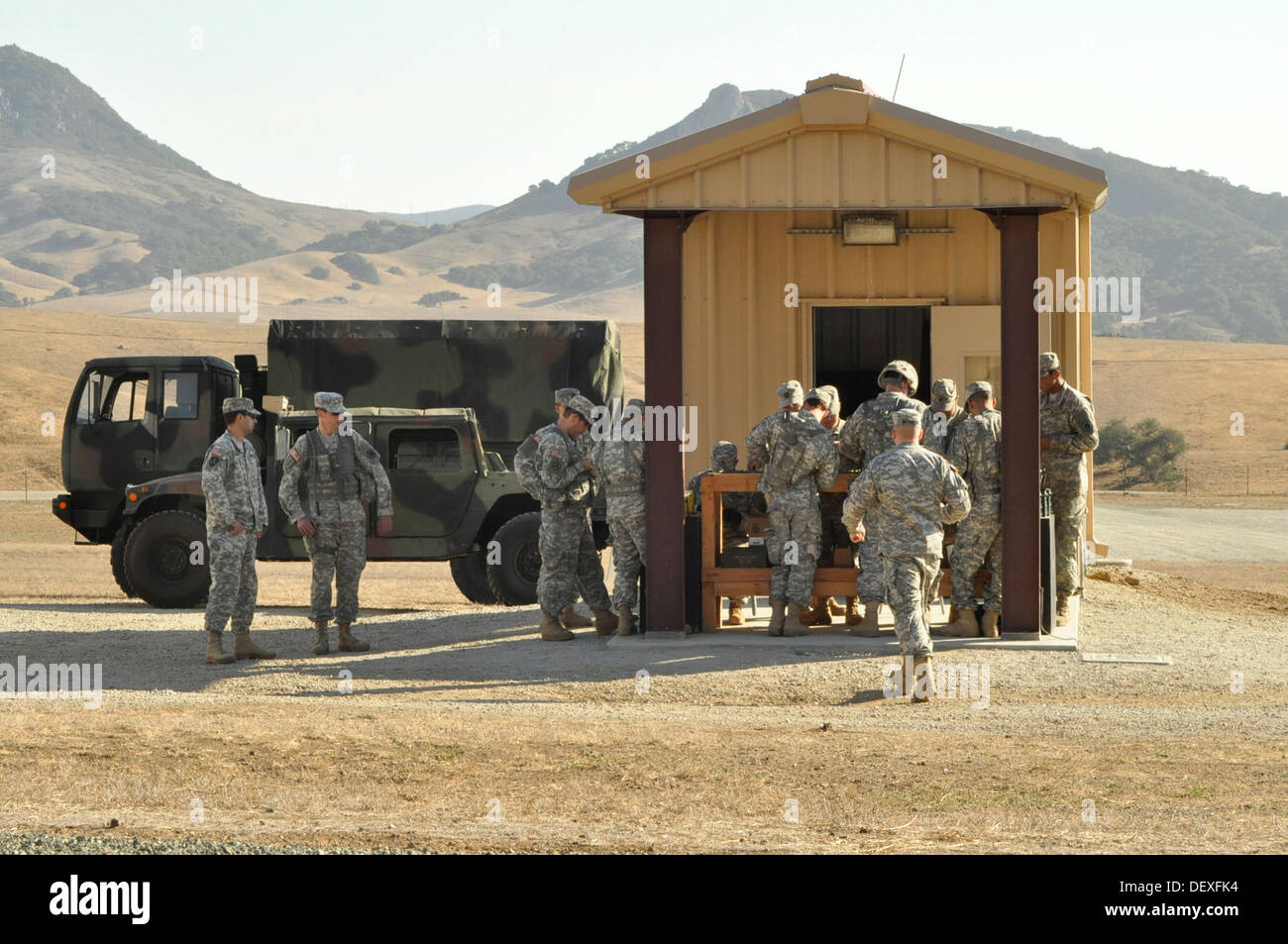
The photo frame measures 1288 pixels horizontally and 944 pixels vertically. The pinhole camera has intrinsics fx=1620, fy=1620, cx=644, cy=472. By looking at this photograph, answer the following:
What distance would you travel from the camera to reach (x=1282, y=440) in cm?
5516

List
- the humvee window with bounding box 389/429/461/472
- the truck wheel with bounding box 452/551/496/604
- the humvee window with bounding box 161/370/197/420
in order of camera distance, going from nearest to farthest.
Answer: the humvee window with bounding box 389/429/461/472
the truck wheel with bounding box 452/551/496/604
the humvee window with bounding box 161/370/197/420

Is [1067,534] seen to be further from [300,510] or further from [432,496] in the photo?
[432,496]

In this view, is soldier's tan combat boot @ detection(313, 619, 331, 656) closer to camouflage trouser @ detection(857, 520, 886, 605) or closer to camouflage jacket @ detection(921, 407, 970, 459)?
camouflage trouser @ detection(857, 520, 886, 605)

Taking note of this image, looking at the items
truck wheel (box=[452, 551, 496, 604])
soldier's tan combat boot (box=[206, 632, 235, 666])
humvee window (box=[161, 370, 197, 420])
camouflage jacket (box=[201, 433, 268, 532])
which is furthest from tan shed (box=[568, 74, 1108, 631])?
humvee window (box=[161, 370, 197, 420])

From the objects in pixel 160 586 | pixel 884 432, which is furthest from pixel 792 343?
pixel 160 586

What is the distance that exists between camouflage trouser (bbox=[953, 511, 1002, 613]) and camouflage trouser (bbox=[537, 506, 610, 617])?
2512 millimetres

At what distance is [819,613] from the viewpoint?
12094 millimetres

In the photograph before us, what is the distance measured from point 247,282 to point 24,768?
137 meters

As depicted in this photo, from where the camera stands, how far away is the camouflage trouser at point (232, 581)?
35.8 feet

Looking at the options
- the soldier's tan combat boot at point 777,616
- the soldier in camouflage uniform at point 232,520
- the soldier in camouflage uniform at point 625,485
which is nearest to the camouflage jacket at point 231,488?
the soldier in camouflage uniform at point 232,520

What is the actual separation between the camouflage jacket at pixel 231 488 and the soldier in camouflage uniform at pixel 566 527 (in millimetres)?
1988

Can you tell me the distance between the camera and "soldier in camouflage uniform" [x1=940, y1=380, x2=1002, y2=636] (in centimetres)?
1103

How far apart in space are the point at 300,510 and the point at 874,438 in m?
3.97
